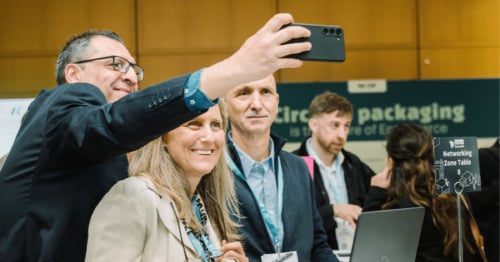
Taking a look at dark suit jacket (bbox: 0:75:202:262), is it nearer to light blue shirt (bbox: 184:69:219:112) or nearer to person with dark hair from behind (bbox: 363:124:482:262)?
light blue shirt (bbox: 184:69:219:112)

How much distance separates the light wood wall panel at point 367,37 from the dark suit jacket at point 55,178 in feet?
17.0

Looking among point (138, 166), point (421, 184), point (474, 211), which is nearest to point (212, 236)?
point (138, 166)

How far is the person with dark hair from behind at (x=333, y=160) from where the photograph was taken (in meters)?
4.42

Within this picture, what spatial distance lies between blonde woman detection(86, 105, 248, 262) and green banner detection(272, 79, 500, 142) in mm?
3904

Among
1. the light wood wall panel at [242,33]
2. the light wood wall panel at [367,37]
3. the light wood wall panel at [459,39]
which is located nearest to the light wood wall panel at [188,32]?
the light wood wall panel at [242,33]

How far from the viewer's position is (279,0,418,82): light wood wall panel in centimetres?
696

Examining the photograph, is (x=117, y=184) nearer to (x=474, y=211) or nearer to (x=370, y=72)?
(x=474, y=211)

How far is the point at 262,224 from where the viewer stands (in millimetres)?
2605

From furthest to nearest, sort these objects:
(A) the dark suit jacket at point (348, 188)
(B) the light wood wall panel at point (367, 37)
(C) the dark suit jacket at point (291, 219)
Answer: (B) the light wood wall panel at point (367, 37)
(A) the dark suit jacket at point (348, 188)
(C) the dark suit jacket at point (291, 219)

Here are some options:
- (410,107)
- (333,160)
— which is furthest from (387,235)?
(410,107)

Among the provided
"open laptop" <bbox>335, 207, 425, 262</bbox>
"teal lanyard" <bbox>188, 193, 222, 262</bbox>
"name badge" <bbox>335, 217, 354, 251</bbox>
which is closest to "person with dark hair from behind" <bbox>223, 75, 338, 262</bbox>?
"open laptop" <bbox>335, 207, 425, 262</bbox>

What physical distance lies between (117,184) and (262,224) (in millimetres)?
894

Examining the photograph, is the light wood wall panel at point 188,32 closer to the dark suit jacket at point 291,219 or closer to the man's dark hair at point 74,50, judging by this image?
the dark suit jacket at point 291,219

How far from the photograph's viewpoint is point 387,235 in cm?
255
